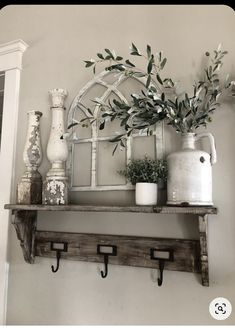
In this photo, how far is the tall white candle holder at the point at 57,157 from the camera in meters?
0.99

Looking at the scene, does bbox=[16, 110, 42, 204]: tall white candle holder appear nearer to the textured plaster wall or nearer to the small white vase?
the textured plaster wall

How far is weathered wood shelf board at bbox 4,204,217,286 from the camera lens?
2.58 ft

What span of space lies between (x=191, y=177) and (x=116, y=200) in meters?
0.32

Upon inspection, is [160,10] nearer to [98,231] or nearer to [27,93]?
[27,93]

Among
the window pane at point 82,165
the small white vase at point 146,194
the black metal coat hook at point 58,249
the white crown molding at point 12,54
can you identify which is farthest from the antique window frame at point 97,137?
the white crown molding at point 12,54

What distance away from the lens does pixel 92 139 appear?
1053 millimetres

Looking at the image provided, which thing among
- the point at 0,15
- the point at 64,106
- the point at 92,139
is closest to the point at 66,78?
the point at 64,106

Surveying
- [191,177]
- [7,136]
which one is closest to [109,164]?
[191,177]

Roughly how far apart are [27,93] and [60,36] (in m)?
0.30

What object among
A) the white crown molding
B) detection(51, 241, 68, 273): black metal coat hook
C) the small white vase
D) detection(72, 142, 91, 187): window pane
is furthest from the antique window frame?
the white crown molding

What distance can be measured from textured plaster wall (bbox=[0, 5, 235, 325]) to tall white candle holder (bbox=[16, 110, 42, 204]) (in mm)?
53

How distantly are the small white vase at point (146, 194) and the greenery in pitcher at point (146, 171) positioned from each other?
0.02 metres

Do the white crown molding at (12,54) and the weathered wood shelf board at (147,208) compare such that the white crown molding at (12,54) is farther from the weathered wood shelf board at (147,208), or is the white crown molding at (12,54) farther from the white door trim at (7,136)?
the weathered wood shelf board at (147,208)

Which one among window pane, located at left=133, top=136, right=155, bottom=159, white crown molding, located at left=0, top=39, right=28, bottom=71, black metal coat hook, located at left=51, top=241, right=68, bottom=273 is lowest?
black metal coat hook, located at left=51, top=241, right=68, bottom=273
